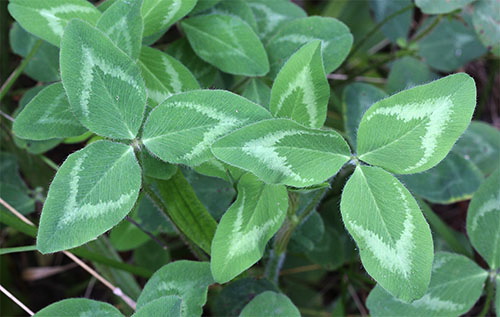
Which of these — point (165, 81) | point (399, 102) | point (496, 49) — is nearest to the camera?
point (399, 102)

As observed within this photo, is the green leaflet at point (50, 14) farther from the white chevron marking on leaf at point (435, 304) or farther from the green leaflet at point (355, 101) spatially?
the white chevron marking on leaf at point (435, 304)

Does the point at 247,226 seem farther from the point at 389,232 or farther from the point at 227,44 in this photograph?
the point at 227,44

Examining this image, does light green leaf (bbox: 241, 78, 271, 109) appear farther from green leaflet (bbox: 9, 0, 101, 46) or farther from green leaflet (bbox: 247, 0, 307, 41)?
green leaflet (bbox: 9, 0, 101, 46)

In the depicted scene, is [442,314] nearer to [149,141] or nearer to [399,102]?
[399,102]

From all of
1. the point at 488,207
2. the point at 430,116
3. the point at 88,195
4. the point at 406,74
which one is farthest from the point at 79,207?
the point at 406,74

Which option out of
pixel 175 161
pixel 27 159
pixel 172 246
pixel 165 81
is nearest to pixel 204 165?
pixel 175 161

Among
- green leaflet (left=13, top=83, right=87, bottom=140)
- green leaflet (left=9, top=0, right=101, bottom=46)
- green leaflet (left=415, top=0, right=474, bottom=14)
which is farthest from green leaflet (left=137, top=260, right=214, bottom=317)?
green leaflet (left=415, top=0, right=474, bottom=14)

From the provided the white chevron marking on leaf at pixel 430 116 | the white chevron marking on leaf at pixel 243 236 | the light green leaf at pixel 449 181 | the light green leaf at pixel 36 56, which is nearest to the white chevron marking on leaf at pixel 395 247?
the white chevron marking on leaf at pixel 430 116
